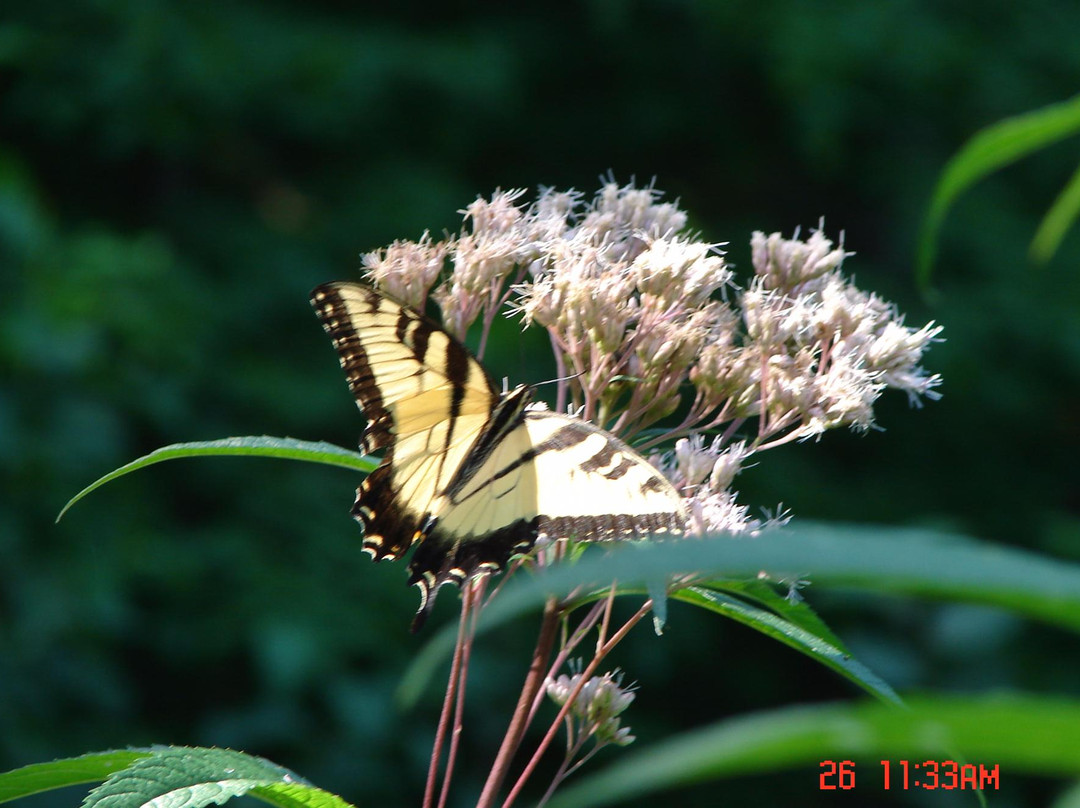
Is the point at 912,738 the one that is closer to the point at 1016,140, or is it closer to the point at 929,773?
the point at 1016,140

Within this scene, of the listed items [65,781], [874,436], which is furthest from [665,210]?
[874,436]

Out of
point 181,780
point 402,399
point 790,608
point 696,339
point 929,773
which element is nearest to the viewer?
point 181,780

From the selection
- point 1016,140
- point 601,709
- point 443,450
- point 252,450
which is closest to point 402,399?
point 443,450

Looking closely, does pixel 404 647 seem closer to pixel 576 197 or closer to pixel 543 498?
pixel 576 197

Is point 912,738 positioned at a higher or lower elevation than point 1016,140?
lower

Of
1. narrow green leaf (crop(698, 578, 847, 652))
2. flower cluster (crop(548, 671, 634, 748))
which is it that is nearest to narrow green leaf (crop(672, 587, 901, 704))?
narrow green leaf (crop(698, 578, 847, 652))

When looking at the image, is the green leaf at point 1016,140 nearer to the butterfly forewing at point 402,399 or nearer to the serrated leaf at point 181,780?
the serrated leaf at point 181,780
